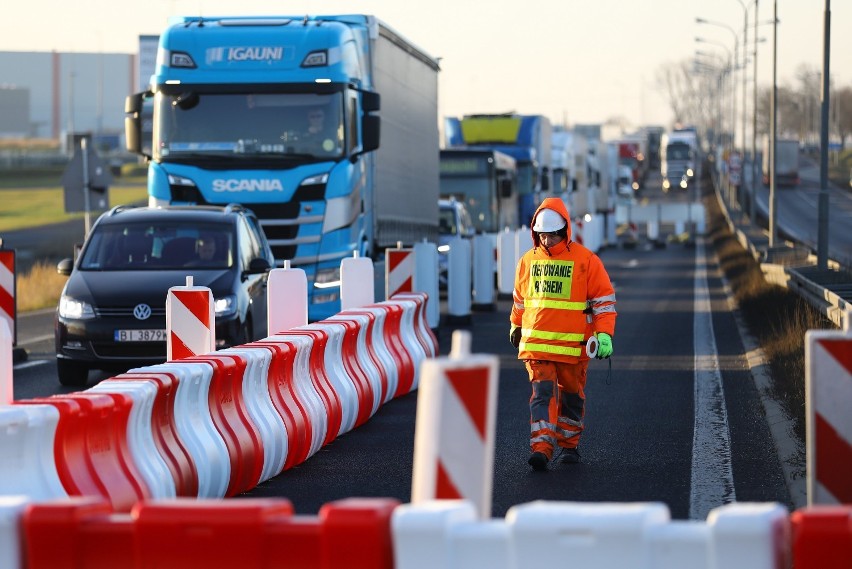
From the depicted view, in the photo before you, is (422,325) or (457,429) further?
(422,325)

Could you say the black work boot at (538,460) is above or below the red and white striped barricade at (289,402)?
below

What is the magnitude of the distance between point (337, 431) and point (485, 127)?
33.3 m

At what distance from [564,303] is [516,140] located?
34.7m

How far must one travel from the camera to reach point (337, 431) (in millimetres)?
12891

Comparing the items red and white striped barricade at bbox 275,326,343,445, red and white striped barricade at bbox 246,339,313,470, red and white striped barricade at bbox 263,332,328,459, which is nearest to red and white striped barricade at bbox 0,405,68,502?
red and white striped barricade at bbox 246,339,313,470

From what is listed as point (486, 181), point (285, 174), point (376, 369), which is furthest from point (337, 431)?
point (486, 181)

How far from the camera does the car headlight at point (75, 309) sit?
16391 mm

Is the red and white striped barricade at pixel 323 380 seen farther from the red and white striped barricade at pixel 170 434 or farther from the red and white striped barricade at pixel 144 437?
the red and white striped barricade at pixel 144 437

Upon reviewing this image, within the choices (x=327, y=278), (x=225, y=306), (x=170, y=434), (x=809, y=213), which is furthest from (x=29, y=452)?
(x=809, y=213)

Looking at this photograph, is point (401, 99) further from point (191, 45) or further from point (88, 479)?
point (88, 479)

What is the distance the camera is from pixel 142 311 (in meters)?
16.3

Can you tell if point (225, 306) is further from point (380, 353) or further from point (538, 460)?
point (538, 460)

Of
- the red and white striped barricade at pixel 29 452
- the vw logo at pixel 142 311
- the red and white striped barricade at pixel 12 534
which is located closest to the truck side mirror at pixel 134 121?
the vw logo at pixel 142 311

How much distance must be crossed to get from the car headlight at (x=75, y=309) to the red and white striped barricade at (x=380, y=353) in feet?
8.63
